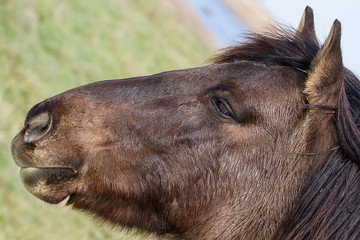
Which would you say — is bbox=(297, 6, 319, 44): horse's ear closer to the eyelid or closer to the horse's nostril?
the eyelid

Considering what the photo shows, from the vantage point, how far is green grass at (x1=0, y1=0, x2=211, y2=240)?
5.48 meters

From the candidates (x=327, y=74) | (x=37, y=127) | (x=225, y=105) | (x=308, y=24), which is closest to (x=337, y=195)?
(x=327, y=74)

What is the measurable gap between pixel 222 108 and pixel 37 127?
42.7 inches

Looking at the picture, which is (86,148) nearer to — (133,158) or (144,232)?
(133,158)

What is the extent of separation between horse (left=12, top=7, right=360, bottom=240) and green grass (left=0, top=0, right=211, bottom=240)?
399 mm

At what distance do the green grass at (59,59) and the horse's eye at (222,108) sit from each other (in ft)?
3.17

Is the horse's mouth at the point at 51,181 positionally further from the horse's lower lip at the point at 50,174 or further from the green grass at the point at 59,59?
the green grass at the point at 59,59

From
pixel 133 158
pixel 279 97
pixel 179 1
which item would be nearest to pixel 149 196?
pixel 133 158

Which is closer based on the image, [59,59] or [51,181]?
[51,181]

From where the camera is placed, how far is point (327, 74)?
269cm

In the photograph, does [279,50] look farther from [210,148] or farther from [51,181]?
[51,181]

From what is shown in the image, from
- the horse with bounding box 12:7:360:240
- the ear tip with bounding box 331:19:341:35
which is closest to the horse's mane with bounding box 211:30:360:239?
the horse with bounding box 12:7:360:240

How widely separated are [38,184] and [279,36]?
1.78 m

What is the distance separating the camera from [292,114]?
285 cm
